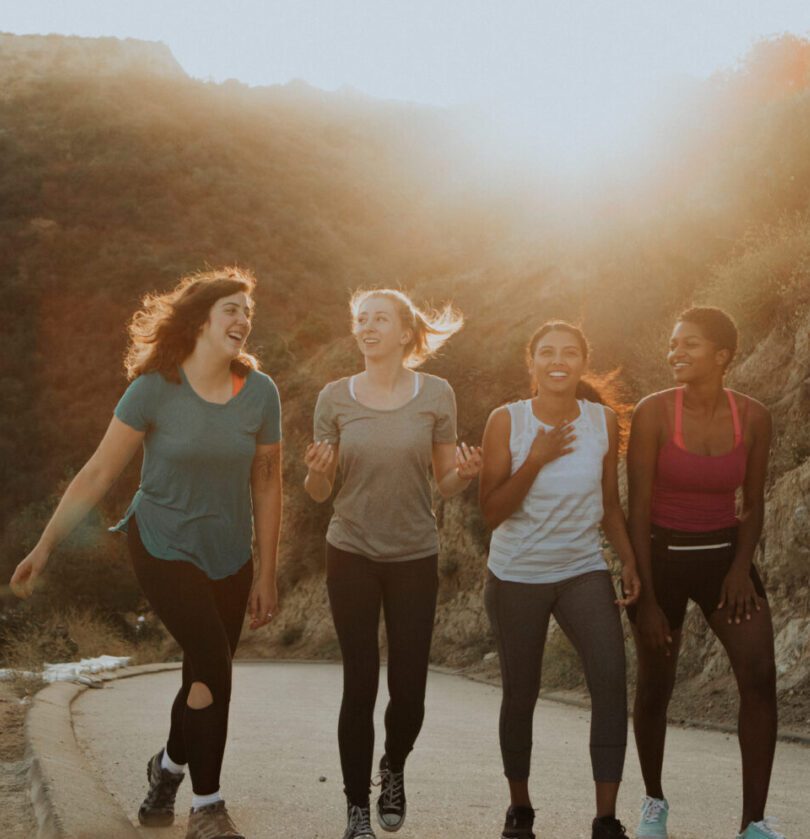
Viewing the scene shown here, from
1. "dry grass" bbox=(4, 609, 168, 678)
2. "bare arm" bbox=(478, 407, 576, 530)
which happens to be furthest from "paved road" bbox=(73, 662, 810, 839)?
"dry grass" bbox=(4, 609, 168, 678)

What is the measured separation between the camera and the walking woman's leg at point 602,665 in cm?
461

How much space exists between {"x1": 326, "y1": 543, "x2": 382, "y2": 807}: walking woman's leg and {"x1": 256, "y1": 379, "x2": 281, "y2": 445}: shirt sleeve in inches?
23.3

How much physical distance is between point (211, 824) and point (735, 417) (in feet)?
9.06

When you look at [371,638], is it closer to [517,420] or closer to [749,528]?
[517,420]

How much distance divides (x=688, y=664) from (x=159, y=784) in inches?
346

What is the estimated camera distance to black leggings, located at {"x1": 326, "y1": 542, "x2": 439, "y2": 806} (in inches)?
198

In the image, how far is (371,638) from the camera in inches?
202

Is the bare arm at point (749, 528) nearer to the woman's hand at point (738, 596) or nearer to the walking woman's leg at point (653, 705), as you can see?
the woman's hand at point (738, 596)

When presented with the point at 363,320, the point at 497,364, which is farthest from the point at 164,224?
the point at 363,320

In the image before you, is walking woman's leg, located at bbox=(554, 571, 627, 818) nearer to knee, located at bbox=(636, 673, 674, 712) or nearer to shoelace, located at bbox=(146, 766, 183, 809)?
knee, located at bbox=(636, 673, 674, 712)

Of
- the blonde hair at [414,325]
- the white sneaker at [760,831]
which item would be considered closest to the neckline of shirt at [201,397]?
the blonde hair at [414,325]

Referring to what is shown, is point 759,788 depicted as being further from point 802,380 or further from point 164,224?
point 164,224

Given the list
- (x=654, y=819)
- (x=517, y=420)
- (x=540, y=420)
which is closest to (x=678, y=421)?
(x=540, y=420)

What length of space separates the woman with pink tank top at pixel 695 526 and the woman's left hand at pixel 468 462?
0.67 meters
